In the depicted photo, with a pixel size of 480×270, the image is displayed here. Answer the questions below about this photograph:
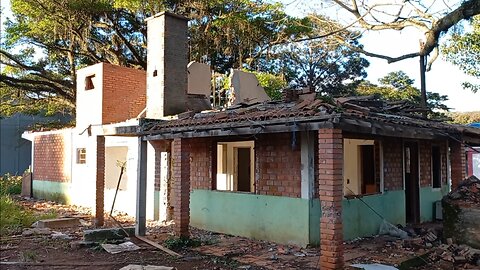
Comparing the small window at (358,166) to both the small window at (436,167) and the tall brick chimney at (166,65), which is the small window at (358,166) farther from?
the tall brick chimney at (166,65)

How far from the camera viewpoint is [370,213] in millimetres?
10109

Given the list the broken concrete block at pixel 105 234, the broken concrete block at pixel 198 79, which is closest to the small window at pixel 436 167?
the broken concrete block at pixel 198 79

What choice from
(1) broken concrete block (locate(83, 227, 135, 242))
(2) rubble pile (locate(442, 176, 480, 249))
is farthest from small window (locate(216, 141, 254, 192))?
(2) rubble pile (locate(442, 176, 480, 249))

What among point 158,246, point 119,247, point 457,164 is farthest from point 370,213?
point 119,247

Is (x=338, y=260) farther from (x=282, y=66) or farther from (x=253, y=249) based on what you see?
(x=282, y=66)

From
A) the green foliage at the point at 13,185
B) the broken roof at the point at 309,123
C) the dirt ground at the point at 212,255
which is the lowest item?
the dirt ground at the point at 212,255

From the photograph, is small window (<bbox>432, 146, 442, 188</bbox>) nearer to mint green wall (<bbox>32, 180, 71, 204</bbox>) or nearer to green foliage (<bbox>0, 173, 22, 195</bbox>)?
mint green wall (<bbox>32, 180, 71, 204</bbox>)

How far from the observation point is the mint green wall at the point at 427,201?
12063 millimetres

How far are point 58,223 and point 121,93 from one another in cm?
648

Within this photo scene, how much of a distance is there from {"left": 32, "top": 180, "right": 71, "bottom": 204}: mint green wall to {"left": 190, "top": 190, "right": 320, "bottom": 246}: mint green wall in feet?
27.7

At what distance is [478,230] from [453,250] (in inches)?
25.6

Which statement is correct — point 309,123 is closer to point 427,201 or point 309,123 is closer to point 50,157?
point 427,201

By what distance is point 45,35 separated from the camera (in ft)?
67.8

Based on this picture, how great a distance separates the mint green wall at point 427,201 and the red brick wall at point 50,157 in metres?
13.5
